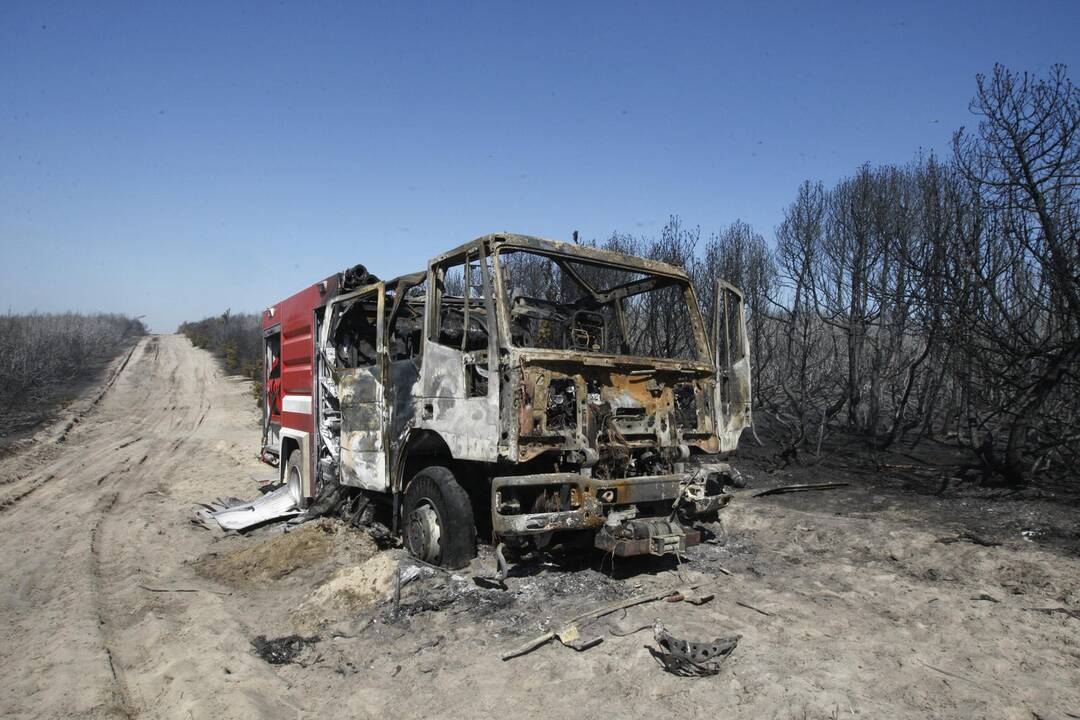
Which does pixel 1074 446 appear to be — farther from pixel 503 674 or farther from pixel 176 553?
pixel 176 553

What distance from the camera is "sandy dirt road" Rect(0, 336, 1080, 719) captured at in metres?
3.39

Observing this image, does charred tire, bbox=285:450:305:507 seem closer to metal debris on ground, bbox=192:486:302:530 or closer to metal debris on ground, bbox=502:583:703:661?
metal debris on ground, bbox=192:486:302:530

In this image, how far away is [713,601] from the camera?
15.2ft

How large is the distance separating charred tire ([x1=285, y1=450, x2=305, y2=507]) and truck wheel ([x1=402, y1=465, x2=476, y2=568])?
2783 mm

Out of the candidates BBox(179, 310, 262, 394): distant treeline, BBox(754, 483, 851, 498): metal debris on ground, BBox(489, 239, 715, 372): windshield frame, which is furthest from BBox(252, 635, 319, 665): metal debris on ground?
BBox(179, 310, 262, 394): distant treeline

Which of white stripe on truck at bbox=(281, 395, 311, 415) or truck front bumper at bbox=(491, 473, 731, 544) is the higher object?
white stripe on truck at bbox=(281, 395, 311, 415)

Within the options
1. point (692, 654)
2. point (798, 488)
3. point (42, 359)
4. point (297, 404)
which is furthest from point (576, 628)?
point (42, 359)

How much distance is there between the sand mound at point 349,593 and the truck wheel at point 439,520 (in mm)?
290

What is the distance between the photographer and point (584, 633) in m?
4.11

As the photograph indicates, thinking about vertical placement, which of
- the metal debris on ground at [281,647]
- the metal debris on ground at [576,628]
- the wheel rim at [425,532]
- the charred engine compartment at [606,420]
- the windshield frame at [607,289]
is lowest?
the metal debris on ground at [281,647]

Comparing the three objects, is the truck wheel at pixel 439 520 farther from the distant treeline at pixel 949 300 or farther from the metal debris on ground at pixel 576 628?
the distant treeline at pixel 949 300

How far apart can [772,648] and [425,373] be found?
3223mm

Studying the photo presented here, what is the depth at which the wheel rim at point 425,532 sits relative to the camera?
536 centimetres

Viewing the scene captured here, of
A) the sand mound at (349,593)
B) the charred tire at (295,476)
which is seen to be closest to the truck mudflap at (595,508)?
the sand mound at (349,593)
